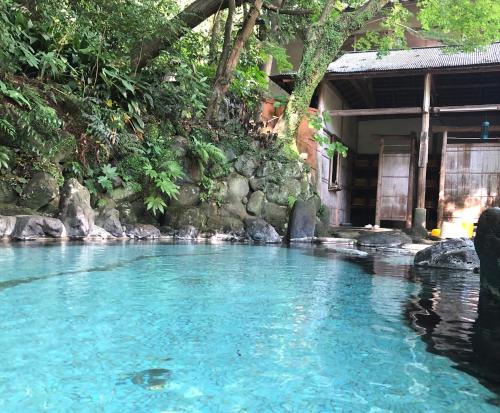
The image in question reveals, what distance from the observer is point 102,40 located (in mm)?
9602

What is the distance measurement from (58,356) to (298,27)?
14421mm

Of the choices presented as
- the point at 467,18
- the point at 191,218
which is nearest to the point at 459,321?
the point at 191,218

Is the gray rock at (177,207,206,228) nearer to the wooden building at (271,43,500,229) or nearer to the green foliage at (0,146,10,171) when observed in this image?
the green foliage at (0,146,10,171)

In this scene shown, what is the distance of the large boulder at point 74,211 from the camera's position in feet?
25.3

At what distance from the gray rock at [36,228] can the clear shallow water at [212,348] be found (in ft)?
9.06

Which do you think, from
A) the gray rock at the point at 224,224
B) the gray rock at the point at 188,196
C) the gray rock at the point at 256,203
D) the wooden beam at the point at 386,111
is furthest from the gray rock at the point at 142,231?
the wooden beam at the point at 386,111

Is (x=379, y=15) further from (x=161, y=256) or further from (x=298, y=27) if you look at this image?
(x=161, y=256)

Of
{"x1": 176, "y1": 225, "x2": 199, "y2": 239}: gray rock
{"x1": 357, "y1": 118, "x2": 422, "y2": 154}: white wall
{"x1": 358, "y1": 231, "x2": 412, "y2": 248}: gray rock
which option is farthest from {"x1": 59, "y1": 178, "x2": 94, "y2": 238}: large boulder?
{"x1": 357, "y1": 118, "x2": 422, "y2": 154}: white wall

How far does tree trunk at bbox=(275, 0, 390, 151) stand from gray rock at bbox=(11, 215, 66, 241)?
6920 millimetres

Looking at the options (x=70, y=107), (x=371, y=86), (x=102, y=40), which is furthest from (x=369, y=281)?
(x=371, y=86)

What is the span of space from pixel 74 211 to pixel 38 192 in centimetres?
67

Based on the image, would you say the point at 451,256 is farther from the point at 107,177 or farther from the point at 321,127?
the point at 321,127

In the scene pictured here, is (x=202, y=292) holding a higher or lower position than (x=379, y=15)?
lower

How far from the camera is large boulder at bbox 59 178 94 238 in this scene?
7.72 metres
